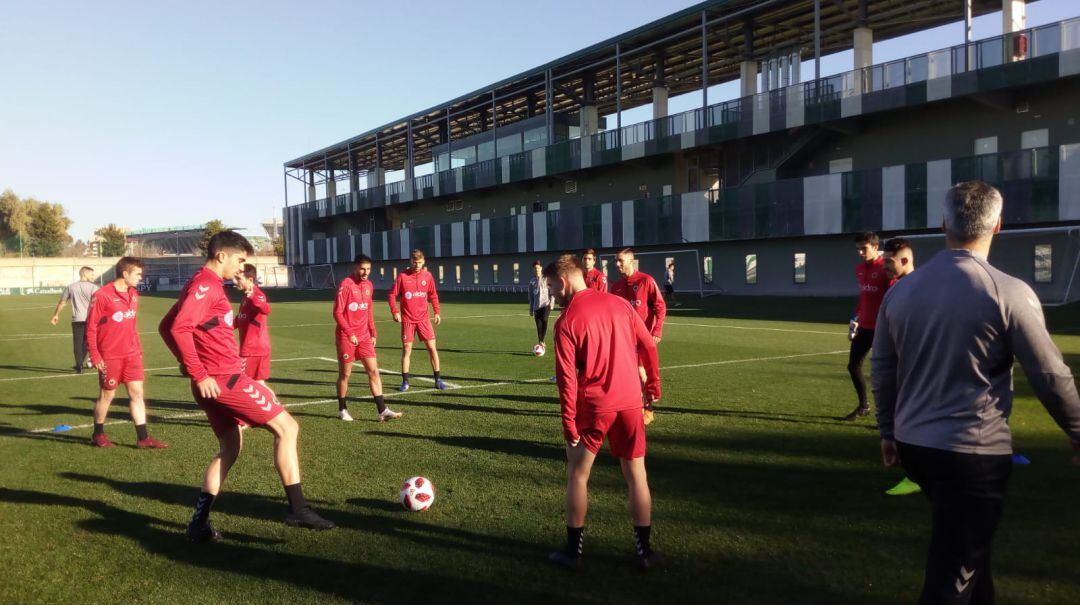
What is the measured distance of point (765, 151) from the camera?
114 feet

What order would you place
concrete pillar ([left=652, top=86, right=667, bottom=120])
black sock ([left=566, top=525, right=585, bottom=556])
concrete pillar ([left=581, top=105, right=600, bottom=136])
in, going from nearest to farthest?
black sock ([left=566, top=525, right=585, bottom=556]) < concrete pillar ([left=652, top=86, right=667, bottom=120]) < concrete pillar ([left=581, top=105, right=600, bottom=136])

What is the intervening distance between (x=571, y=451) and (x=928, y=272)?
2.36m

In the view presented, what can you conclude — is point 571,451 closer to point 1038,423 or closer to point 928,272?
point 928,272

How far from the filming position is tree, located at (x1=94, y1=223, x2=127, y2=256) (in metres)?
110

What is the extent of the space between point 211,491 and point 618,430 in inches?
116

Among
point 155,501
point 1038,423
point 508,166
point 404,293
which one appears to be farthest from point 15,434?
point 508,166

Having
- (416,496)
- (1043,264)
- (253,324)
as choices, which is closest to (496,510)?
(416,496)

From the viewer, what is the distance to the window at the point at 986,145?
27.1 metres

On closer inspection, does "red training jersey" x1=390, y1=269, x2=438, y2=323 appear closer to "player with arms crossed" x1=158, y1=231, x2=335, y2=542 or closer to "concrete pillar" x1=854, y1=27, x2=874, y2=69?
"player with arms crossed" x1=158, y1=231, x2=335, y2=542

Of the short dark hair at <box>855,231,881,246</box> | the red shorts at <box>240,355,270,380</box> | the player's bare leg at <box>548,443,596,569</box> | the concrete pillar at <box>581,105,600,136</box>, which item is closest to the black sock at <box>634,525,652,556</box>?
the player's bare leg at <box>548,443,596,569</box>

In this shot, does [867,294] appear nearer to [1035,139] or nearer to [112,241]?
[1035,139]

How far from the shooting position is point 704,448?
7.71 m

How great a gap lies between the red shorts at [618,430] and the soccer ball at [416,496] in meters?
1.84

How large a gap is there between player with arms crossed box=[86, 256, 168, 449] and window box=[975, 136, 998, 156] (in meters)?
28.0
